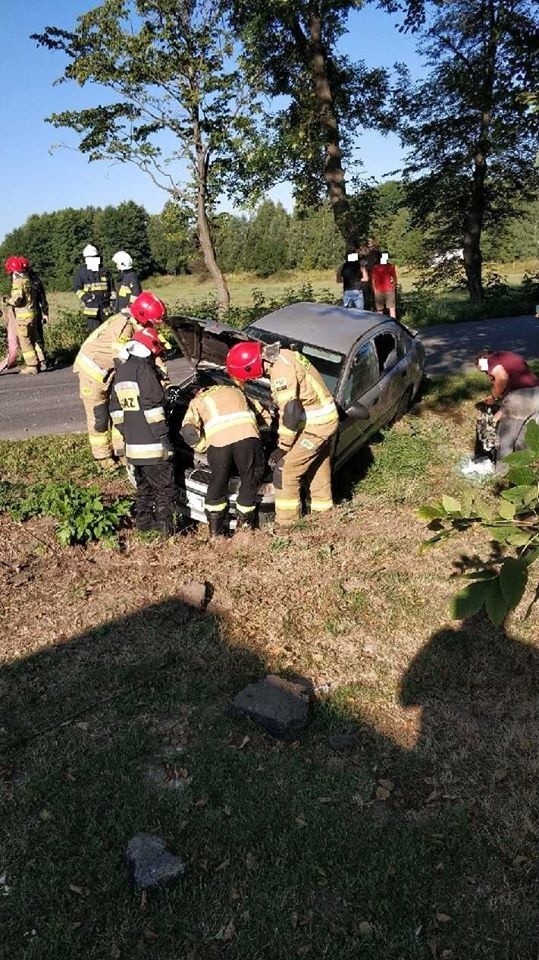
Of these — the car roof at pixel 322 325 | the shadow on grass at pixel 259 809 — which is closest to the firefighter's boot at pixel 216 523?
the shadow on grass at pixel 259 809

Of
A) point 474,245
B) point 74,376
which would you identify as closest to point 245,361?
point 74,376

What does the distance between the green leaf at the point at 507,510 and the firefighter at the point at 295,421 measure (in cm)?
408

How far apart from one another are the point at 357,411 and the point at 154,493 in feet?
6.89

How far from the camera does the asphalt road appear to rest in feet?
29.2

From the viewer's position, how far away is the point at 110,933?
9.21ft

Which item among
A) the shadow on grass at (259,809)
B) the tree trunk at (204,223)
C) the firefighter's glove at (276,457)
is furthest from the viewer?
the tree trunk at (204,223)

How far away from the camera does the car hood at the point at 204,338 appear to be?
6188 mm

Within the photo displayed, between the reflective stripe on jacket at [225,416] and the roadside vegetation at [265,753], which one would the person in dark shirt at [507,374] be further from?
the reflective stripe on jacket at [225,416]

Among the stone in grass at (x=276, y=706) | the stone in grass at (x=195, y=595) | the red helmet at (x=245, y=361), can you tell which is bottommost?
the stone in grass at (x=276, y=706)

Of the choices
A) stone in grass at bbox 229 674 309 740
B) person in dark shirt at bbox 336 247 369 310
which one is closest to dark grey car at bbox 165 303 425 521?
stone in grass at bbox 229 674 309 740

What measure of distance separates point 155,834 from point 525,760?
6.45 ft

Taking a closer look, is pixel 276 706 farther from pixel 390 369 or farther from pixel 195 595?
pixel 390 369

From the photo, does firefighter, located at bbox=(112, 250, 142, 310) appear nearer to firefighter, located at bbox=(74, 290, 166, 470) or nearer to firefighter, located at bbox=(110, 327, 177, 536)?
firefighter, located at bbox=(74, 290, 166, 470)

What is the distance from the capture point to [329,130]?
15.4m
